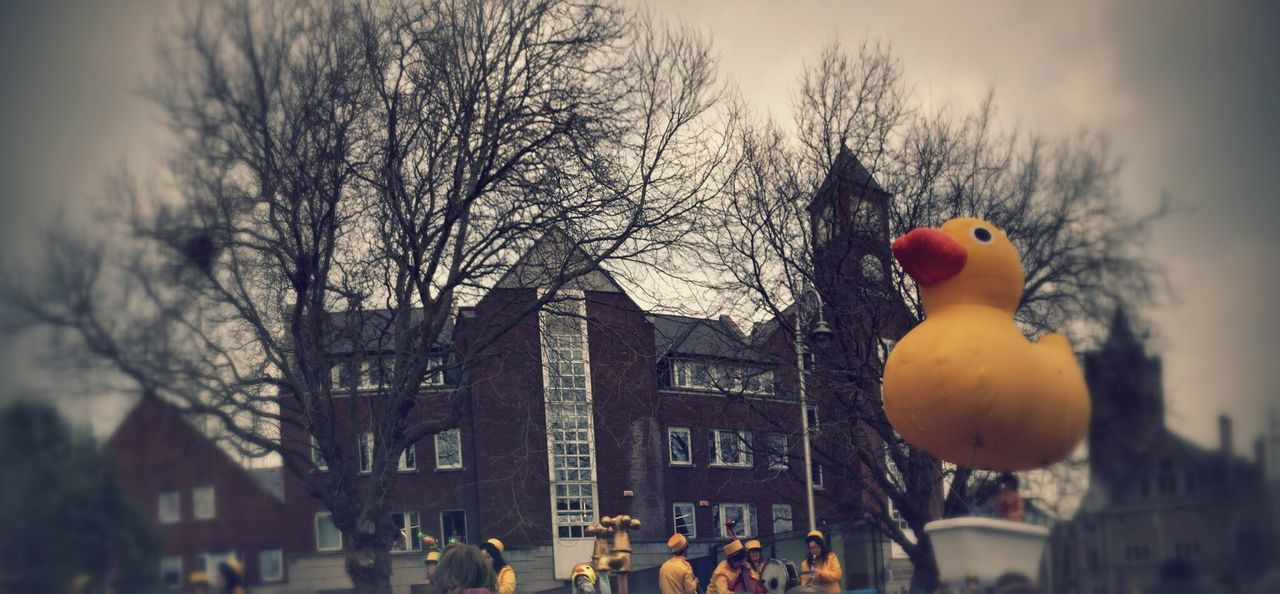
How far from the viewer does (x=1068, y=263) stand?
1412 centimetres

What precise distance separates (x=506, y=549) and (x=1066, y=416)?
1248 inches

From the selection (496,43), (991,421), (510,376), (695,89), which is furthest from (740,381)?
(991,421)

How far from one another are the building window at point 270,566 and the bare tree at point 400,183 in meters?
3.22

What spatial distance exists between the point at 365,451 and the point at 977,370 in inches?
490

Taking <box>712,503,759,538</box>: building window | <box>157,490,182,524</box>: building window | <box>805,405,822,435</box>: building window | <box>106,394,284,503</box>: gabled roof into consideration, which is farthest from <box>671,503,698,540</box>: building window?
<box>157,490,182,524</box>: building window

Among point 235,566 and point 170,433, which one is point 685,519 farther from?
point 235,566

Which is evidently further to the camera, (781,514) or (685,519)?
(685,519)

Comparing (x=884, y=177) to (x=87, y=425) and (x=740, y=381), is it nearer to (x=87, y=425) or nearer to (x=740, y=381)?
(x=740, y=381)

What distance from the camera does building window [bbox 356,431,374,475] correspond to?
17.7 metres

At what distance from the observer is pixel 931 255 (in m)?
8.43

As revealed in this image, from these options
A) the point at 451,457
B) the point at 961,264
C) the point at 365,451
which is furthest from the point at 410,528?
the point at 961,264

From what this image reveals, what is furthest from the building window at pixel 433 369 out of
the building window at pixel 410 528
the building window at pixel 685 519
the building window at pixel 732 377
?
the building window at pixel 685 519

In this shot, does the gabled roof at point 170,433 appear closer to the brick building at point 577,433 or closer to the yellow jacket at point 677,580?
the brick building at point 577,433

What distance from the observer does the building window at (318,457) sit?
16.0 metres
